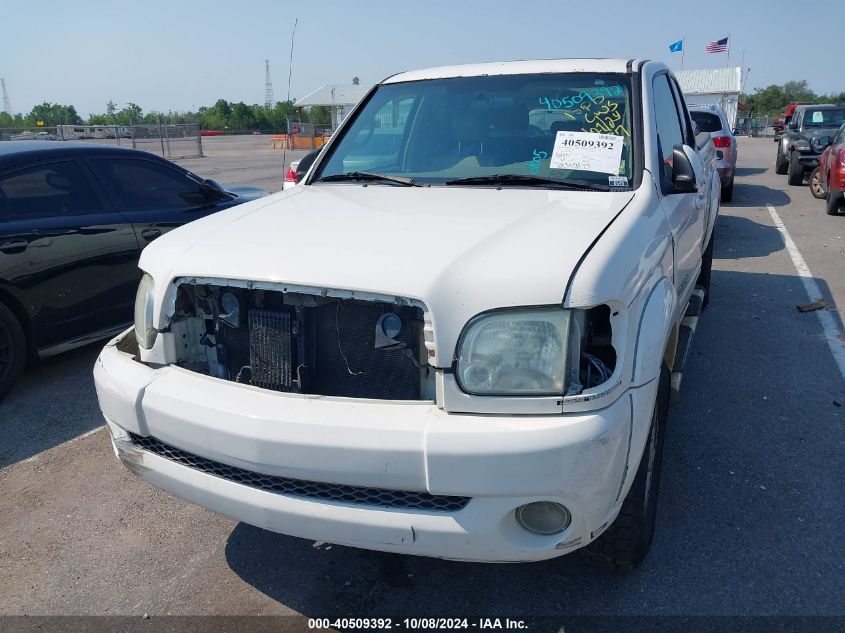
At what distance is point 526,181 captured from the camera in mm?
3164

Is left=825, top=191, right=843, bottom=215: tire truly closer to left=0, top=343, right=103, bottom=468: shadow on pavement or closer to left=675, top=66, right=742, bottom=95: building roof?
left=0, top=343, right=103, bottom=468: shadow on pavement

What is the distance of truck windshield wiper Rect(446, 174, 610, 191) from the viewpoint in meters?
3.07

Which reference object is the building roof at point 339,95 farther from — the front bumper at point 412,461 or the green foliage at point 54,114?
the front bumper at point 412,461

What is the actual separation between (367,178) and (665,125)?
164 cm

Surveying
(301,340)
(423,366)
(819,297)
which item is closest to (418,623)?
(423,366)

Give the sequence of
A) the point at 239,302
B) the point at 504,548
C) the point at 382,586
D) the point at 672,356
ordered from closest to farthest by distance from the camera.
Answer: the point at 504,548
the point at 239,302
the point at 382,586
the point at 672,356

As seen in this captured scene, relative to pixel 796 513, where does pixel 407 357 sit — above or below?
above

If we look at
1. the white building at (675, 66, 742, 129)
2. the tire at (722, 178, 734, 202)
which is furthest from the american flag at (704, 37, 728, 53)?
the tire at (722, 178, 734, 202)

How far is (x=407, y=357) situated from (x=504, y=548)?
2.18ft

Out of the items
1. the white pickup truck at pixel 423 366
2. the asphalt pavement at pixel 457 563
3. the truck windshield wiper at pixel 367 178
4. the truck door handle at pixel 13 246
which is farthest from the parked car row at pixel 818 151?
the truck door handle at pixel 13 246

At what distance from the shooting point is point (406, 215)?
9.09ft

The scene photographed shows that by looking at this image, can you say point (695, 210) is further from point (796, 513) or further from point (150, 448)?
point (150, 448)

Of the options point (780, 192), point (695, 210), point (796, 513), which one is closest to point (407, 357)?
point (796, 513)

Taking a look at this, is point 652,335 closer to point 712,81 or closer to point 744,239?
point 744,239
